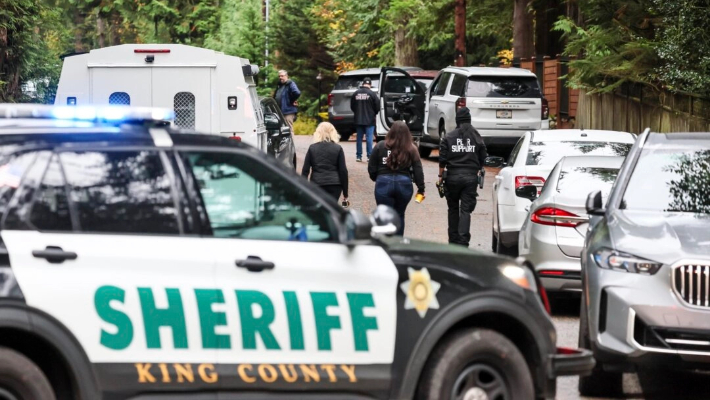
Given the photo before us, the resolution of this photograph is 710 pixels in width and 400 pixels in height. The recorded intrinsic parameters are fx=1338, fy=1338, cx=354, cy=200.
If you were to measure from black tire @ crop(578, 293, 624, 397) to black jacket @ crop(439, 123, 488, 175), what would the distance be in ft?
20.0

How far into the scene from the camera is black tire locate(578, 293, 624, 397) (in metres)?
8.50

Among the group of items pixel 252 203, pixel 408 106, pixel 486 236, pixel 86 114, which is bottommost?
pixel 486 236

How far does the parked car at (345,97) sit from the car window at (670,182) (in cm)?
2529

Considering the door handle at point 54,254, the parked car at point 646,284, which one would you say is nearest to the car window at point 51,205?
the door handle at point 54,254

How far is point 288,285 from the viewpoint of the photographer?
20.7 ft

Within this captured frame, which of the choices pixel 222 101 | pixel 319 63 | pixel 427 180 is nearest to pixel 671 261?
pixel 222 101

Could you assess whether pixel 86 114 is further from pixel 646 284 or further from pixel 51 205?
pixel 646 284

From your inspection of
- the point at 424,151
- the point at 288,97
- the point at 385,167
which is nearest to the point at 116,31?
the point at 424,151

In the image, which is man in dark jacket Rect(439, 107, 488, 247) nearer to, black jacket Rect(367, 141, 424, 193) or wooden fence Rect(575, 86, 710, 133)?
black jacket Rect(367, 141, 424, 193)

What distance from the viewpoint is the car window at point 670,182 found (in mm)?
8867

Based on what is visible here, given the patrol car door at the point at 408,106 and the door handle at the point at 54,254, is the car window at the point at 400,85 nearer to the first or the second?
the patrol car door at the point at 408,106

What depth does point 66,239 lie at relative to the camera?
20.2 ft

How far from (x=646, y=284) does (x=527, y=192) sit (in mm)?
4905

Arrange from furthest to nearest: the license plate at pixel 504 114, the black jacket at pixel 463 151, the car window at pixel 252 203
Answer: the license plate at pixel 504 114 → the black jacket at pixel 463 151 → the car window at pixel 252 203
